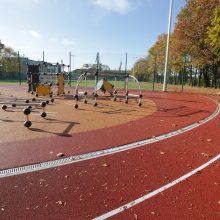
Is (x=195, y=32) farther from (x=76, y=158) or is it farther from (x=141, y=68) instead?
(x=141, y=68)

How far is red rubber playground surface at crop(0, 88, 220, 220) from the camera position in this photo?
3553 mm

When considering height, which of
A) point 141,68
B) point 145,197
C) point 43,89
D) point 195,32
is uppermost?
point 195,32

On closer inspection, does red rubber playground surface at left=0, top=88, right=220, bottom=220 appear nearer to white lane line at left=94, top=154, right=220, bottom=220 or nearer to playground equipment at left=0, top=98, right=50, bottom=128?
white lane line at left=94, top=154, right=220, bottom=220

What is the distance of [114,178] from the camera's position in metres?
4.59

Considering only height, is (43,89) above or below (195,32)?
below

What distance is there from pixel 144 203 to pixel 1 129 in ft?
19.3

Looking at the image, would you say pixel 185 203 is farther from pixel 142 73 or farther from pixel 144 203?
pixel 142 73

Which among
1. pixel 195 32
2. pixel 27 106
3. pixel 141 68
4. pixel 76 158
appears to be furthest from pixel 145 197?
pixel 141 68

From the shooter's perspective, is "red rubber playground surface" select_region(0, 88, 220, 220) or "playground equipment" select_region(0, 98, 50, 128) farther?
"playground equipment" select_region(0, 98, 50, 128)

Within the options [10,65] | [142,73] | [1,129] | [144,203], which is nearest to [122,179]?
[144,203]

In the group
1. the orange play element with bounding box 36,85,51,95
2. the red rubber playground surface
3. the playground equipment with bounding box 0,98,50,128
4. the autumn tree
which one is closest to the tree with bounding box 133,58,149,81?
the autumn tree

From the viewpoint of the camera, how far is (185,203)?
12.4 ft

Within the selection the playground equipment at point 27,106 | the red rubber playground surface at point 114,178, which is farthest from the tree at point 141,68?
the red rubber playground surface at point 114,178

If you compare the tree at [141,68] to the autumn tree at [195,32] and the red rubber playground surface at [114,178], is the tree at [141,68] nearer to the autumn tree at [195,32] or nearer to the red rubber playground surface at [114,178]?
the autumn tree at [195,32]
